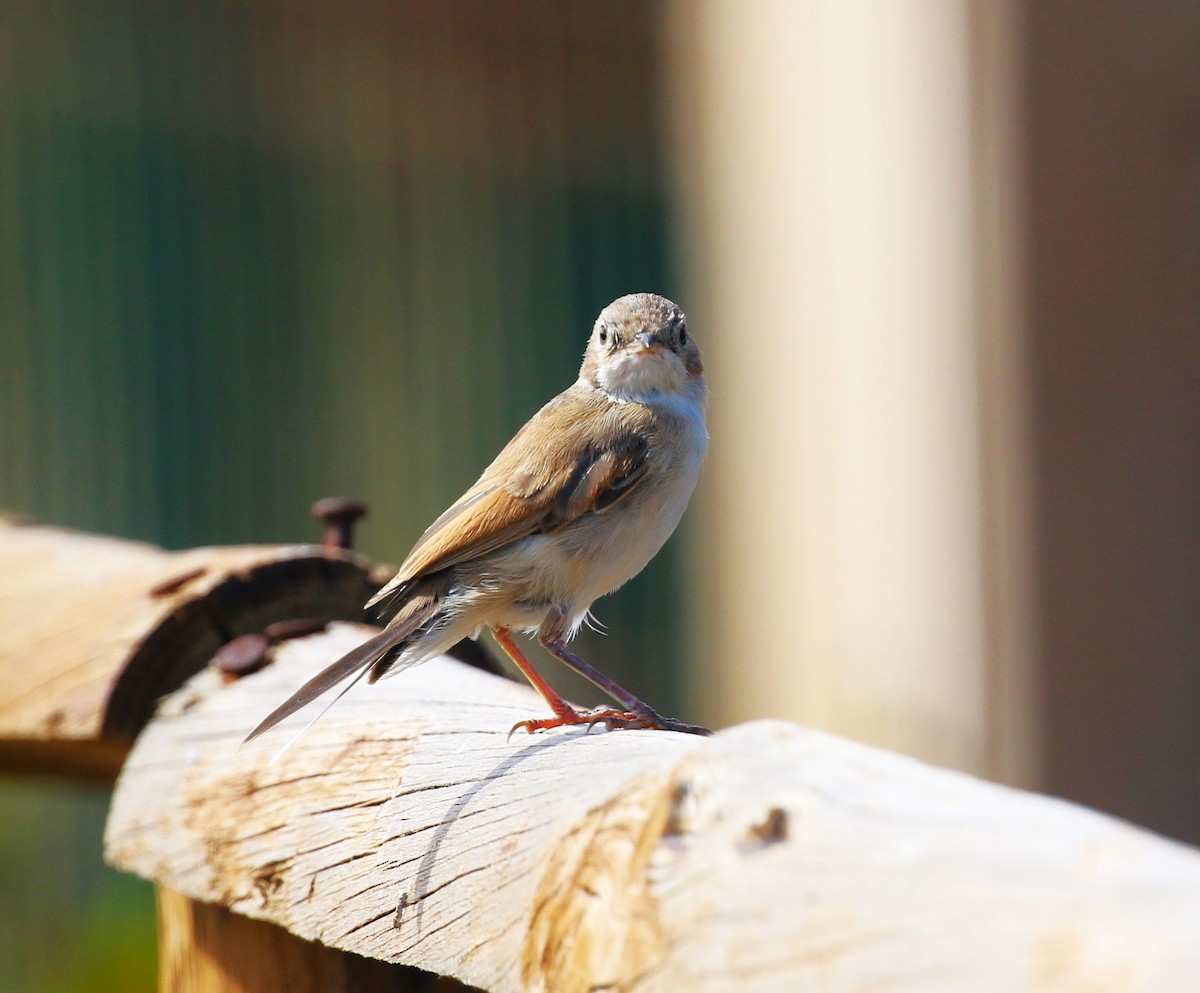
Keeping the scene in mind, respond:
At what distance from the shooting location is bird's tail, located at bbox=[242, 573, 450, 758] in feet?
7.17

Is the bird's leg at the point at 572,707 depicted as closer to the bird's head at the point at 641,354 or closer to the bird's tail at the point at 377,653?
the bird's tail at the point at 377,653

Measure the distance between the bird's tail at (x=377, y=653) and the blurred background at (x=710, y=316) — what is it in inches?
122

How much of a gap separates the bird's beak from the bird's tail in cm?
76

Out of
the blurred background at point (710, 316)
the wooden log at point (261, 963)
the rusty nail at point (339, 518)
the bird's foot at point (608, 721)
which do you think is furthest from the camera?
the blurred background at point (710, 316)

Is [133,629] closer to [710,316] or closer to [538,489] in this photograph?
[538,489]

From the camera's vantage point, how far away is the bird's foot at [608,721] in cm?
210

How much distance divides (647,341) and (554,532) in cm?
60

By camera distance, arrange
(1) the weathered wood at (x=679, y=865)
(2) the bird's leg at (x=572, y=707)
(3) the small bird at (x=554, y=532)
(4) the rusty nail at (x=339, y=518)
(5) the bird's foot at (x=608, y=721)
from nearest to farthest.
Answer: (1) the weathered wood at (x=679, y=865)
(5) the bird's foot at (x=608, y=721)
(2) the bird's leg at (x=572, y=707)
(3) the small bird at (x=554, y=532)
(4) the rusty nail at (x=339, y=518)

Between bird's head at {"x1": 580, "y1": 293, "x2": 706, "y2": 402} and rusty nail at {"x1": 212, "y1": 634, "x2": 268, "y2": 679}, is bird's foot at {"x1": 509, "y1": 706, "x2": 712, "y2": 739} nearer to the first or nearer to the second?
rusty nail at {"x1": 212, "y1": 634, "x2": 268, "y2": 679}

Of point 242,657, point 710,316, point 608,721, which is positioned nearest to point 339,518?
point 242,657

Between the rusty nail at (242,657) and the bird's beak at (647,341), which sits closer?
the rusty nail at (242,657)

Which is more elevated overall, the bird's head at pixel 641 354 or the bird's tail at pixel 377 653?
the bird's head at pixel 641 354

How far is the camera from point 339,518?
318cm

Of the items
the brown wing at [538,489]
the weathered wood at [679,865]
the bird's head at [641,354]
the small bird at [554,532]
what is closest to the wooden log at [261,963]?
the weathered wood at [679,865]
